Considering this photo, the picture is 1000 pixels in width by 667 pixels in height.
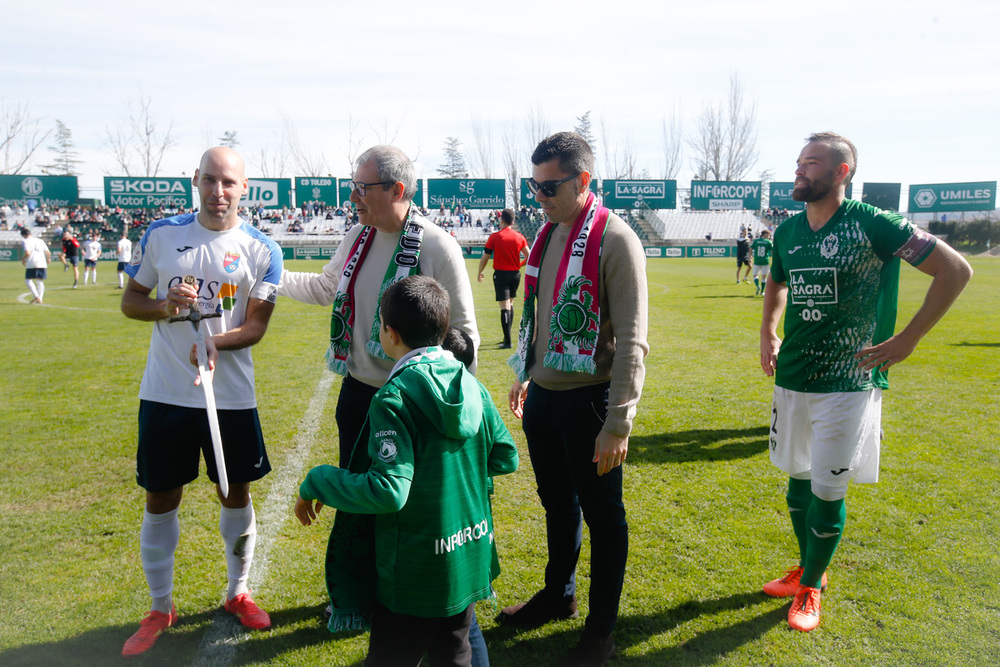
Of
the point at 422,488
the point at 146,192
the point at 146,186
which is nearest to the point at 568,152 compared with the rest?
the point at 422,488

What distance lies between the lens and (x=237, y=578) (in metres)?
3.31

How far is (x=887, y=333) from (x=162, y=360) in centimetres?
348

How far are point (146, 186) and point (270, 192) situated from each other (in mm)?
8172

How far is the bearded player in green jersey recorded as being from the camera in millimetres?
3121

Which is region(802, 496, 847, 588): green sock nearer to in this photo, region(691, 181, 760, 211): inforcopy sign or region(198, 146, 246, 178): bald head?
Result: region(198, 146, 246, 178): bald head

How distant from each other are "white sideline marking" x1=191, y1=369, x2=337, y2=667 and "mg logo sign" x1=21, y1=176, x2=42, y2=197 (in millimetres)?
47789

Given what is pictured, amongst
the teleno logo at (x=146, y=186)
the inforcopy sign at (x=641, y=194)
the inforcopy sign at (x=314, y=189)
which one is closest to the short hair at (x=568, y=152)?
the inforcopy sign at (x=314, y=189)

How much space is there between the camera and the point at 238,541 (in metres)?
3.27

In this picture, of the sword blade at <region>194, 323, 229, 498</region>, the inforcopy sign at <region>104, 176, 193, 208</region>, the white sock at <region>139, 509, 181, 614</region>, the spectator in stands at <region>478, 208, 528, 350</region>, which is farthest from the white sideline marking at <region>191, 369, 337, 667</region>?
the inforcopy sign at <region>104, 176, 193, 208</region>

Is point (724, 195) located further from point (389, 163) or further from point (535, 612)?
point (389, 163)

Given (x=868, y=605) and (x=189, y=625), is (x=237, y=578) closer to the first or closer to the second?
(x=189, y=625)

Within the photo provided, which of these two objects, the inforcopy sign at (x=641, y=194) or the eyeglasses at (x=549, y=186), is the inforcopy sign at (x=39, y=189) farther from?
the eyeglasses at (x=549, y=186)

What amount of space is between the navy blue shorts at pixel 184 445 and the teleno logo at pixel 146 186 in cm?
4858

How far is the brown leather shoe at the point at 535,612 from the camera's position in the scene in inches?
129
